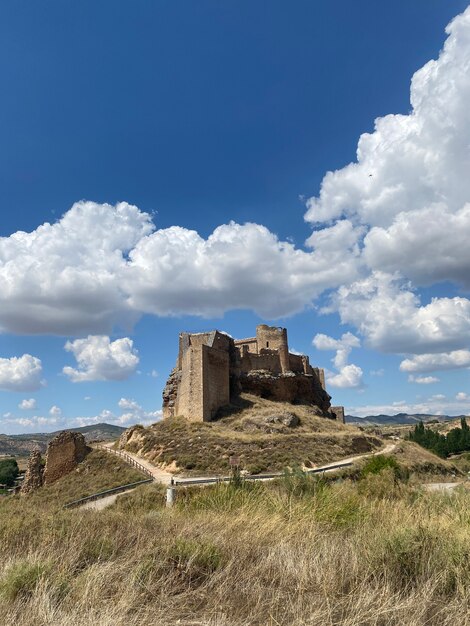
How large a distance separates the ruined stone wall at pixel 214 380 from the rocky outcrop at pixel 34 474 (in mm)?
12867

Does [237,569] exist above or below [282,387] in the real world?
below

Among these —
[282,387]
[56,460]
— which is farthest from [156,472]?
[282,387]

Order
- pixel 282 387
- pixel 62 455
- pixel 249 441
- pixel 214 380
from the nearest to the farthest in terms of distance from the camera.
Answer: pixel 249 441 < pixel 62 455 < pixel 214 380 < pixel 282 387

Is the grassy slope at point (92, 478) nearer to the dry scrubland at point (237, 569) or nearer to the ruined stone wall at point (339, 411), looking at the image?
the dry scrubland at point (237, 569)

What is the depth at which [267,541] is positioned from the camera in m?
4.93

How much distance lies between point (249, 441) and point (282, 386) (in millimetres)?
15168

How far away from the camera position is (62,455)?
30859 mm

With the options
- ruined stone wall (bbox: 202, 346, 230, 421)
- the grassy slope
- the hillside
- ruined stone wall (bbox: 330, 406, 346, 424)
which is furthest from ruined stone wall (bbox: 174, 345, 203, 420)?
ruined stone wall (bbox: 330, 406, 346, 424)

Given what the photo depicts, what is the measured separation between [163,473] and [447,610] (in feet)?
84.4

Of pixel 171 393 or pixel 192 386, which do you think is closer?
pixel 192 386

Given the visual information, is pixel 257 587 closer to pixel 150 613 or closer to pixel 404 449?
pixel 150 613

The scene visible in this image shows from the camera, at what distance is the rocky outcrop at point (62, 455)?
98.8ft

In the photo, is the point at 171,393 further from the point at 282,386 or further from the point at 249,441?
the point at 249,441

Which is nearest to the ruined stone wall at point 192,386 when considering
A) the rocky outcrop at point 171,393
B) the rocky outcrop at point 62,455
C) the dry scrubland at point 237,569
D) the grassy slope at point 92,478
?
the rocky outcrop at point 171,393
